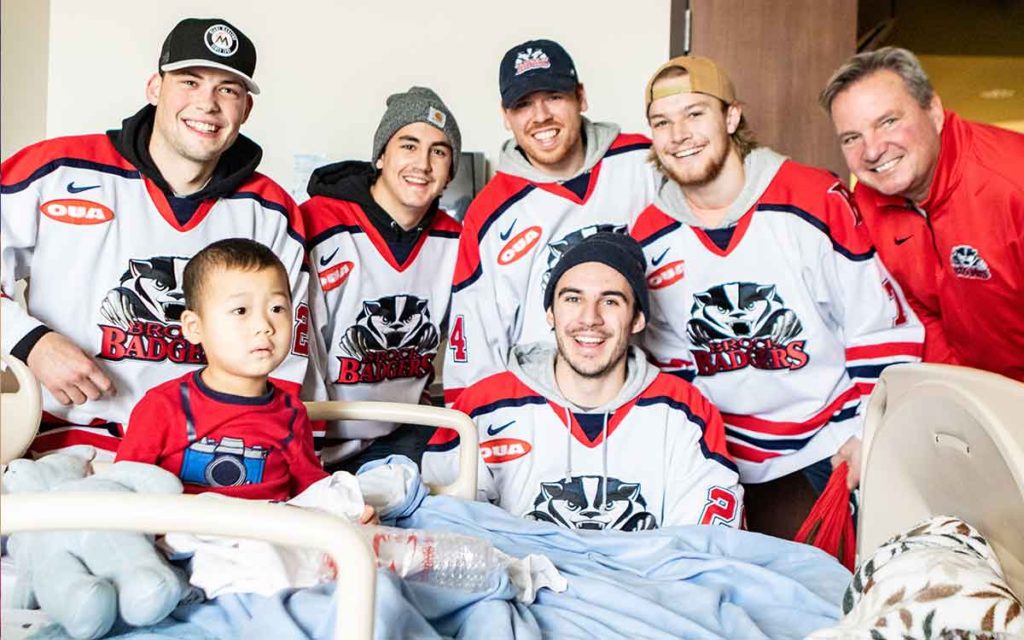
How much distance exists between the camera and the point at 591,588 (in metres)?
1.46

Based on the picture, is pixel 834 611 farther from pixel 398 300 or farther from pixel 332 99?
pixel 332 99

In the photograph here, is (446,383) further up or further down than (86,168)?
further down

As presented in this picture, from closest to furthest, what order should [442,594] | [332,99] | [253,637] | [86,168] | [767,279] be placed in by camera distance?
→ [253,637] < [442,594] < [86,168] < [767,279] < [332,99]

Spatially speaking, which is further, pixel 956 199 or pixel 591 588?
pixel 956 199

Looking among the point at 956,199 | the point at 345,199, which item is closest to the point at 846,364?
the point at 956,199

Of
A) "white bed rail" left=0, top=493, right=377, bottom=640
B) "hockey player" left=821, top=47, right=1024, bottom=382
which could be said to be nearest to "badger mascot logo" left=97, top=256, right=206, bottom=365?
"white bed rail" left=0, top=493, right=377, bottom=640

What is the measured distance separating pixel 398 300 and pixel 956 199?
1.23m

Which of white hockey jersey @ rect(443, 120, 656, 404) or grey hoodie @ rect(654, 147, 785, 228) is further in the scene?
white hockey jersey @ rect(443, 120, 656, 404)

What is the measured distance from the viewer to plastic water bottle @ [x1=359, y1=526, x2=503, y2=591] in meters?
1.42

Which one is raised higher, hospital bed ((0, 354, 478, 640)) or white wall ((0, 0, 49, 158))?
white wall ((0, 0, 49, 158))

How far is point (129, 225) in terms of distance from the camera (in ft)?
6.68

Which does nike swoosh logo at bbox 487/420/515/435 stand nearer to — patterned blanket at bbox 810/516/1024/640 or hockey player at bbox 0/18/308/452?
hockey player at bbox 0/18/308/452

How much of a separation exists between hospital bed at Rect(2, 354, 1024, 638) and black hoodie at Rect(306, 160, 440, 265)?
3.95 feet

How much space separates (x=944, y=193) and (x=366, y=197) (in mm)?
1275
